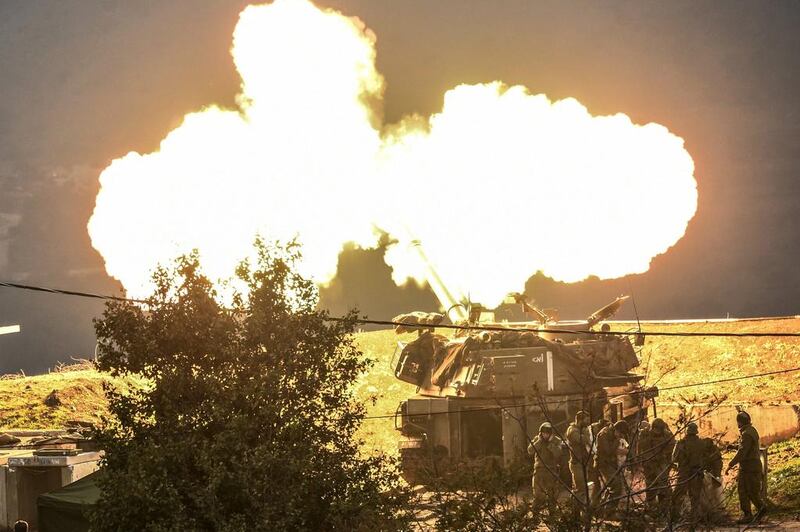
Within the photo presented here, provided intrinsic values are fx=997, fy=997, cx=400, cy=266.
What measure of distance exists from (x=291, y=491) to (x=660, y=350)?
3080 cm

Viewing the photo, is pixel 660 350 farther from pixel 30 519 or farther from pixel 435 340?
pixel 30 519

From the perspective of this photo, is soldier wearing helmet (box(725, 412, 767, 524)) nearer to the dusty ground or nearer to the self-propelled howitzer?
the dusty ground

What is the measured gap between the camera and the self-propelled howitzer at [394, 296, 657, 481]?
878 inches

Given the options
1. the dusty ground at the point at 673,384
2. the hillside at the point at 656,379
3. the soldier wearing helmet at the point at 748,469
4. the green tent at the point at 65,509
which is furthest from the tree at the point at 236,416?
the hillside at the point at 656,379

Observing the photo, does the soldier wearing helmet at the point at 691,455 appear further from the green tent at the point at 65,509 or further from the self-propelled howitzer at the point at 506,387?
the green tent at the point at 65,509

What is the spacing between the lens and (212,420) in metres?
14.5

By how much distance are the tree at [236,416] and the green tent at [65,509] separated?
1.40 metres

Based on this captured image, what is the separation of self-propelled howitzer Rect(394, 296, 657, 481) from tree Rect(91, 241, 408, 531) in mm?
6918

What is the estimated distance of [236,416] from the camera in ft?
45.8

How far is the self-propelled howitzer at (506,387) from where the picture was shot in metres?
22.3

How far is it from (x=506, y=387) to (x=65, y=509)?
411 inches

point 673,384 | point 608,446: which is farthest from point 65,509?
point 673,384

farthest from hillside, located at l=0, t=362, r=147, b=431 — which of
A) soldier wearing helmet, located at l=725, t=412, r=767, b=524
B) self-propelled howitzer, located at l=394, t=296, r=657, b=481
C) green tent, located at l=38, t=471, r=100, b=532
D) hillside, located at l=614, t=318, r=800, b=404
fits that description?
hillside, located at l=614, t=318, r=800, b=404

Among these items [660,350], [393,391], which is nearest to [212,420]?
[393,391]
